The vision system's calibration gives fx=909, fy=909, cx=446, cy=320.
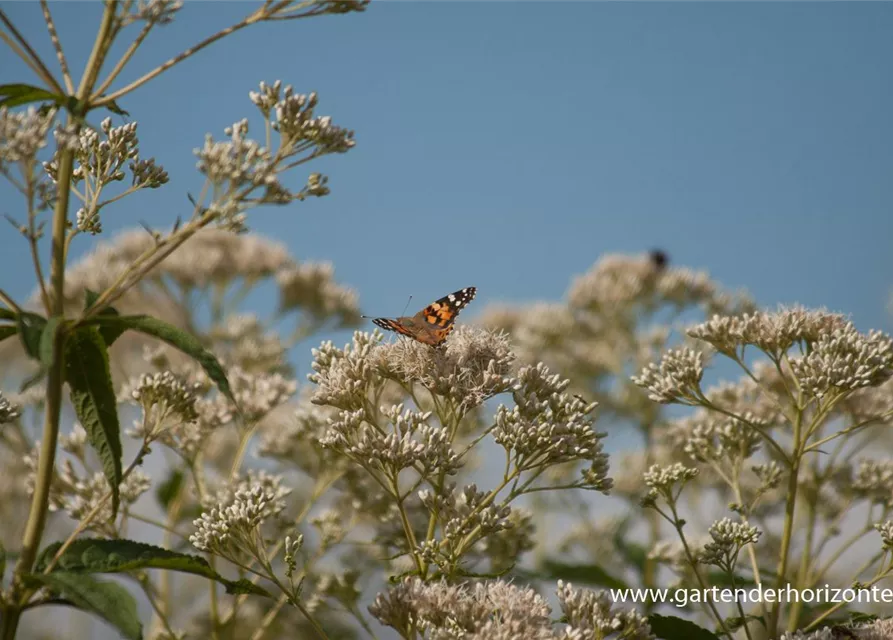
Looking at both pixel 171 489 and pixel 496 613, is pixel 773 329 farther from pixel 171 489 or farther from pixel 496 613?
pixel 171 489

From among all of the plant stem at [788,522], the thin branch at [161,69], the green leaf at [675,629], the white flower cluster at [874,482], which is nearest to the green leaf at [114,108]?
the thin branch at [161,69]

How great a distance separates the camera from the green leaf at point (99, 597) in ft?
7.33

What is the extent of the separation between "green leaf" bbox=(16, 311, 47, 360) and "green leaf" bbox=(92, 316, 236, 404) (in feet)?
0.52

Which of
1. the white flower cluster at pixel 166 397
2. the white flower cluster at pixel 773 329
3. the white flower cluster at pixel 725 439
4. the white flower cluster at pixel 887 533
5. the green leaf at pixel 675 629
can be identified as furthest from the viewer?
the white flower cluster at pixel 725 439

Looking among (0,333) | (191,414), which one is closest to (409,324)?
(191,414)

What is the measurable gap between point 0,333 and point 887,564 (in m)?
3.71

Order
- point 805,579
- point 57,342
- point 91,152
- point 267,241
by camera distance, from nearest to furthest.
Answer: point 57,342 → point 91,152 → point 805,579 → point 267,241

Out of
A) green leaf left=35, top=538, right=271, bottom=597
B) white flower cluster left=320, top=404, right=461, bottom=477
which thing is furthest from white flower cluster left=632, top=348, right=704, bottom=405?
green leaf left=35, top=538, right=271, bottom=597

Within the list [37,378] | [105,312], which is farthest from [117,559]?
[105,312]

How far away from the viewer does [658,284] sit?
994 cm

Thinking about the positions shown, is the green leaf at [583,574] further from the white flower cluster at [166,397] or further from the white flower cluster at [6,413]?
the white flower cluster at [6,413]

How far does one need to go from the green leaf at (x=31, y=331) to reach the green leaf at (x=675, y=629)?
244 cm

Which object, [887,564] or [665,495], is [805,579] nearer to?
[887,564]

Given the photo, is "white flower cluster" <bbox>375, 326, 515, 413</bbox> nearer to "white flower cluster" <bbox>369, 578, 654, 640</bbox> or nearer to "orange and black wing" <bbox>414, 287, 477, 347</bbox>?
"orange and black wing" <bbox>414, 287, 477, 347</bbox>
